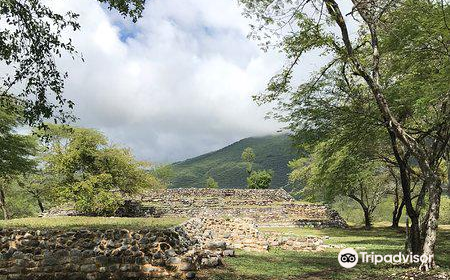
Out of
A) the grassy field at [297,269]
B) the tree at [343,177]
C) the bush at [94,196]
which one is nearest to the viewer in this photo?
the grassy field at [297,269]

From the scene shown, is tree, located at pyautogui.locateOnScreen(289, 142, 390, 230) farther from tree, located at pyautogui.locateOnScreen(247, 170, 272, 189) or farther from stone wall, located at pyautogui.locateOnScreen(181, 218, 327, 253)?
tree, located at pyautogui.locateOnScreen(247, 170, 272, 189)

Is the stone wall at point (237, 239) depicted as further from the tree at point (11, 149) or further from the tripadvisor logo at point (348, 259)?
the tree at point (11, 149)

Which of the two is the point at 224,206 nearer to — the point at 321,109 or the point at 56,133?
the point at 56,133

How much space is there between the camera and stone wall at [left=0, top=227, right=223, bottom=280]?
10.9 m

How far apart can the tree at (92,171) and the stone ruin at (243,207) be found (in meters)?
7.12

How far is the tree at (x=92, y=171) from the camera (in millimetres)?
30391

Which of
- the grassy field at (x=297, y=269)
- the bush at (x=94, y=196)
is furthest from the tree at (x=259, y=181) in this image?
the grassy field at (x=297, y=269)

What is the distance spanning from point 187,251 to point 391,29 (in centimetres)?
961

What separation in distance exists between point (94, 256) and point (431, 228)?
32.3ft

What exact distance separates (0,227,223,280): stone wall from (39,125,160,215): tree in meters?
18.6

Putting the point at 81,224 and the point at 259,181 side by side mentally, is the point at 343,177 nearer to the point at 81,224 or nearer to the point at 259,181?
the point at 81,224

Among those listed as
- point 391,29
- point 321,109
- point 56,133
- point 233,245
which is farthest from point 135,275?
point 56,133

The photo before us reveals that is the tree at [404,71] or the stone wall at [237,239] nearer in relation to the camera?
the tree at [404,71]

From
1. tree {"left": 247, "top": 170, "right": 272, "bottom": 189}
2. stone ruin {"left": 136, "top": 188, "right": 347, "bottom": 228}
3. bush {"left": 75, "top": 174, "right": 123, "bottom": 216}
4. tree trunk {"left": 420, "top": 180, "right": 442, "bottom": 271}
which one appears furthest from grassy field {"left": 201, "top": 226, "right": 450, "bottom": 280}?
tree {"left": 247, "top": 170, "right": 272, "bottom": 189}
